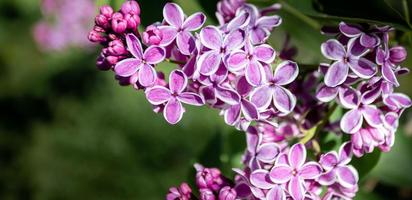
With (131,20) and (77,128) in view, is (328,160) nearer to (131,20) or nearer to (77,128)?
(131,20)

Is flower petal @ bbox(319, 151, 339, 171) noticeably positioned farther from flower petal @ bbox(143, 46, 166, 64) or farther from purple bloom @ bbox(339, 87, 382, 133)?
flower petal @ bbox(143, 46, 166, 64)

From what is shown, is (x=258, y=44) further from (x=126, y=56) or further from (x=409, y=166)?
(x=409, y=166)

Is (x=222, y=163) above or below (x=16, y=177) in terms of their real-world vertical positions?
above

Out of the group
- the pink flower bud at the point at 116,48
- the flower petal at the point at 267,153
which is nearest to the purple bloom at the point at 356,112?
the flower petal at the point at 267,153

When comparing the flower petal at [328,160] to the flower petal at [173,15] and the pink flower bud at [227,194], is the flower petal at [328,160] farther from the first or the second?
the flower petal at [173,15]

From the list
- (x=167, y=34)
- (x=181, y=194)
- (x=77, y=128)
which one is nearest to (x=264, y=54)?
(x=167, y=34)

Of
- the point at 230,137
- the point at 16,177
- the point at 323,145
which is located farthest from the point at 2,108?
the point at 323,145
